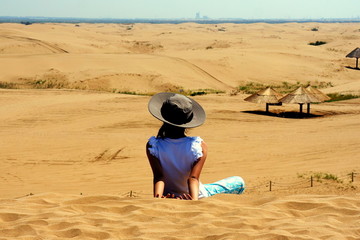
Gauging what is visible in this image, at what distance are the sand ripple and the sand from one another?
0.04 ft

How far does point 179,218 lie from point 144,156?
823 cm

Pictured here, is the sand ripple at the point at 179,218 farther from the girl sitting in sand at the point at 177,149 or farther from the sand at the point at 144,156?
the girl sitting in sand at the point at 177,149

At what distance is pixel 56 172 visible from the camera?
1173 centimetres

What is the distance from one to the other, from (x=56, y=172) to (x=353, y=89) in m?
17.5

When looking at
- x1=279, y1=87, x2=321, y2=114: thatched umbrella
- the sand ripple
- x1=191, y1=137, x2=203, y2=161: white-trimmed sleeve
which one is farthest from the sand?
x1=279, y1=87, x2=321, y2=114: thatched umbrella

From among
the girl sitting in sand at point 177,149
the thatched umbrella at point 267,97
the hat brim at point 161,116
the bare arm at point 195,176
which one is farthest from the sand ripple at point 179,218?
the thatched umbrella at point 267,97

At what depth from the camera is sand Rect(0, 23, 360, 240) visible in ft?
14.9

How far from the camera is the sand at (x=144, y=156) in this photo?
4539 millimetres

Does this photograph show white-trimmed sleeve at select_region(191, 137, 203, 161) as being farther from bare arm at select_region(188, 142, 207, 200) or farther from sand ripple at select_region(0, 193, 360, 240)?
sand ripple at select_region(0, 193, 360, 240)

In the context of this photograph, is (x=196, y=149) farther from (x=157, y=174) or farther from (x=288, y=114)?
(x=288, y=114)

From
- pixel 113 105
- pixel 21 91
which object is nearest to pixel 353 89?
pixel 113 105

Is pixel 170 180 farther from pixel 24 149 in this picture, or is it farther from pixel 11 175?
pixel 24 149

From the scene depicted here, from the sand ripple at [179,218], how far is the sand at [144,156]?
1cm

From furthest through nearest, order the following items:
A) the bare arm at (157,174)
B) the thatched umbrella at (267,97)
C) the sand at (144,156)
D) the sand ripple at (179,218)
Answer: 1. the thatched umbrella at (267,97)
2. the bare arm at (157,174)
3. the sand at (144,156)
4. the sand ripple at (179,218)
